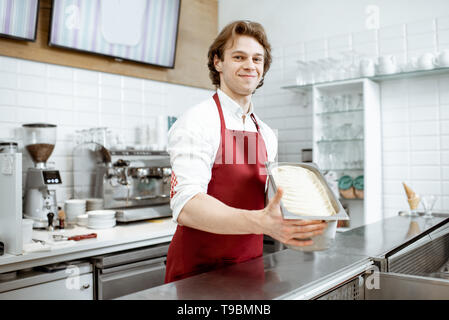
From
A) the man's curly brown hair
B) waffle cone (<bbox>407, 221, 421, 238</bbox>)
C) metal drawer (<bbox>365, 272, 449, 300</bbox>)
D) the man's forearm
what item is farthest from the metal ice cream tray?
waffle cone (<bbox>407, 221, 421, 238</bbox>)

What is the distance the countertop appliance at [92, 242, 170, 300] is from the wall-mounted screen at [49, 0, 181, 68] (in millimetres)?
1816

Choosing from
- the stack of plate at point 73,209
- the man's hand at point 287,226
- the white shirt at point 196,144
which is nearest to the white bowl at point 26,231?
the stack of plate at point 73,209

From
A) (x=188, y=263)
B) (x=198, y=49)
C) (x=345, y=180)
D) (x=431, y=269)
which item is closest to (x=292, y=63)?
(x=198, y=49)

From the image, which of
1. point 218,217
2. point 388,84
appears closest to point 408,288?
point 218,217

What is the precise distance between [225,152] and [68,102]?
2.25 metres

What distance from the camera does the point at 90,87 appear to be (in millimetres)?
3570

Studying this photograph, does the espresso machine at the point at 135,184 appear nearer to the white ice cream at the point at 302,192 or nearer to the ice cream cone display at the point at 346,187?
the ice cream cone display at the point at 346,187

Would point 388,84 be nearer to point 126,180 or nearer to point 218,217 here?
point 126,180

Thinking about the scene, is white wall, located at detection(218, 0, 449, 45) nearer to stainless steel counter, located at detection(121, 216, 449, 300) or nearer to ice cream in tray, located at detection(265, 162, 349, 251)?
stainless steel counter, located at detection(121, 216, 449, 300)

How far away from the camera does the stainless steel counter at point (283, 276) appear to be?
3.53ft

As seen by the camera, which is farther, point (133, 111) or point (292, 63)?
point (292, 63)

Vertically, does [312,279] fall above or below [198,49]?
below
